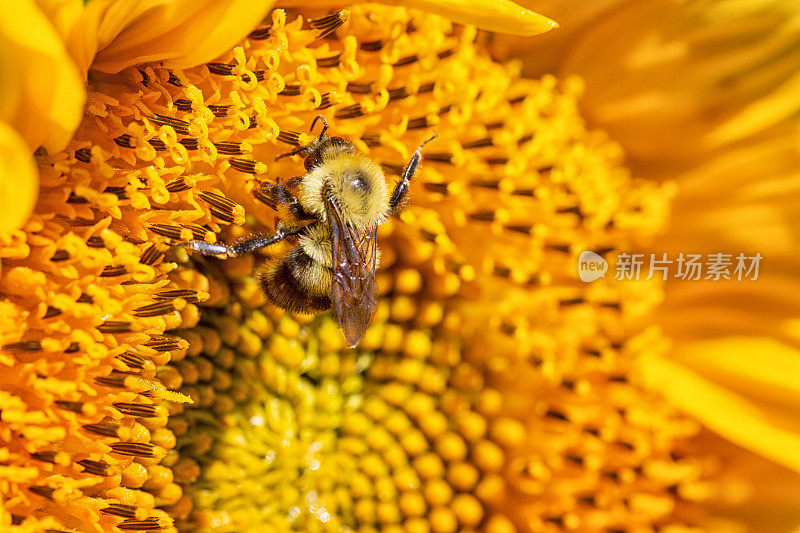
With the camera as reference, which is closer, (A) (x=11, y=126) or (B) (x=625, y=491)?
(A) (x=11, y=126)

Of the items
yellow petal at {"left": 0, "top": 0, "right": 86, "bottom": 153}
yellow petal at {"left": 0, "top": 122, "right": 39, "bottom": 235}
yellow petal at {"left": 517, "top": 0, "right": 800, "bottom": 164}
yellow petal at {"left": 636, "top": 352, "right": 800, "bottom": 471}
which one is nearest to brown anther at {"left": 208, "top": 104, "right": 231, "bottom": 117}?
yellow petal at {"left": 0, "top": 0, "right": 86, "bottom": 153}

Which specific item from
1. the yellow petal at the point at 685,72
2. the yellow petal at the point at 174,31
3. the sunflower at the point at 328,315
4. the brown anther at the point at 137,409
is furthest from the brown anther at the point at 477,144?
the brown anther at the point at 137,409

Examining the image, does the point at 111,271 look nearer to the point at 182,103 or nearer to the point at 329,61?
the point at 182,103

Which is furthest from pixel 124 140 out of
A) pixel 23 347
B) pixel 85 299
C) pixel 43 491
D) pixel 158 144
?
pixel 43 491

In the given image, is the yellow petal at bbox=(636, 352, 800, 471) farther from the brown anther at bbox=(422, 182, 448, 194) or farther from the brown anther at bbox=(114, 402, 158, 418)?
the brown anther at bbox=(114, 402, 158, 418)

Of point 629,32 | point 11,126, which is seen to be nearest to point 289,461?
point 11,126

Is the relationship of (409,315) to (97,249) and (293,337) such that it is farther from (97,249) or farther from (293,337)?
(97,249)
